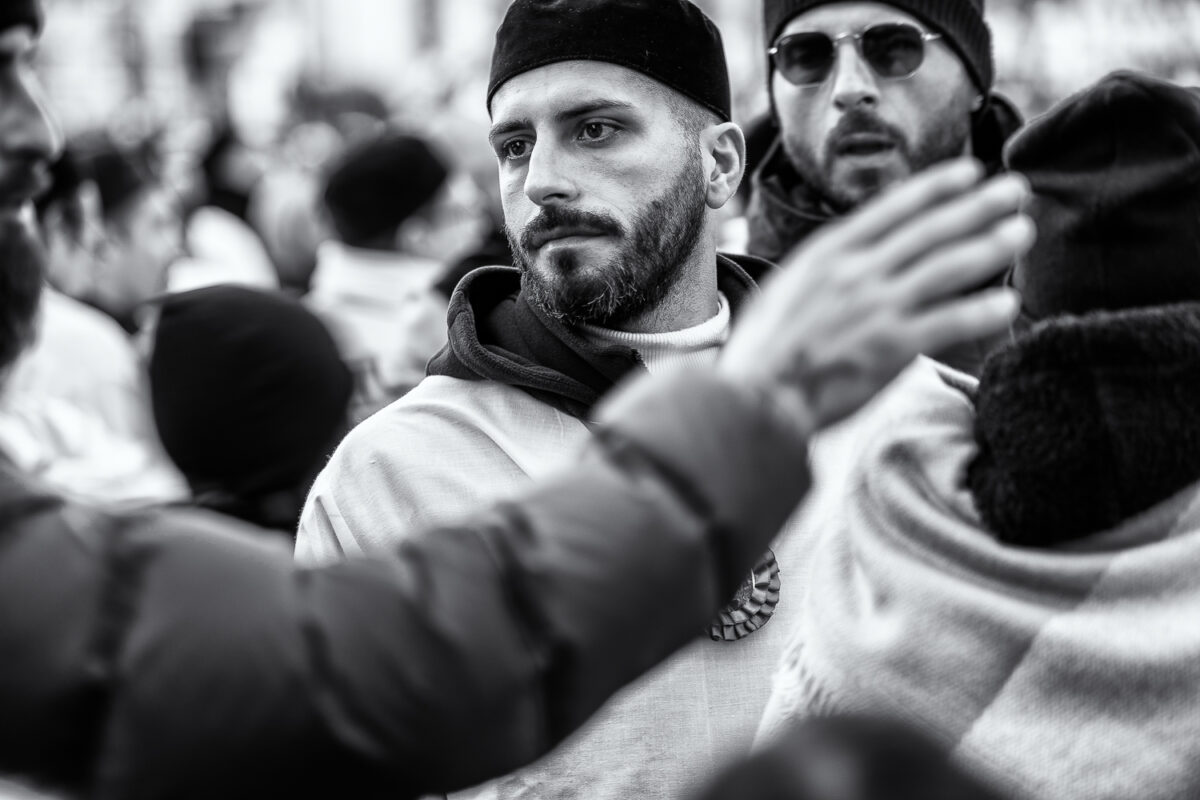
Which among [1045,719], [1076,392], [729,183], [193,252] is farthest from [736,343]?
[193,252]

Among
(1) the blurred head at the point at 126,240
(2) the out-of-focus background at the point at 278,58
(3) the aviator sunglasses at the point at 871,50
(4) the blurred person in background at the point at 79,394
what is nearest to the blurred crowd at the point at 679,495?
(4) the blurred person in background at the point at 79,394

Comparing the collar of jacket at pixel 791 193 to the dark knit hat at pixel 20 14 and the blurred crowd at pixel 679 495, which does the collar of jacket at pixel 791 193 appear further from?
the dark knit hat at pixel 20 14

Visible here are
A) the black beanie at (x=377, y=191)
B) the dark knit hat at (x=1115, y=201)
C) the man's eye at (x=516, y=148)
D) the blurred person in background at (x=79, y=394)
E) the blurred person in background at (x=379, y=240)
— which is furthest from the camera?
the black beanie at (x=377, y=191)

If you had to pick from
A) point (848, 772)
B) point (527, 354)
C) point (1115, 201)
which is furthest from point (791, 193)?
point (848, 772)

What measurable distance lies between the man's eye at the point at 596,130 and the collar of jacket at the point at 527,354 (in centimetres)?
30

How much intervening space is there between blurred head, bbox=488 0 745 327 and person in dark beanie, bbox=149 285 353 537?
0.74 m

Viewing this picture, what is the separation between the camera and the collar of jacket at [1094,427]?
157cm

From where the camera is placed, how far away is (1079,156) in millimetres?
1912

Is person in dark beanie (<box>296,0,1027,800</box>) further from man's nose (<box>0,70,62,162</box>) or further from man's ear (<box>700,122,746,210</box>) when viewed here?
man's nose (<box>0,70,62,162</box>)

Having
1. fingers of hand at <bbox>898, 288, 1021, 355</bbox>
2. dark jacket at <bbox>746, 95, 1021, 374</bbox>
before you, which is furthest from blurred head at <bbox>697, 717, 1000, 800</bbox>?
dark jacket at <bbox>746, 95, 1021, 374</bbox>

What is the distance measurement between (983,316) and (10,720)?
2.83ft

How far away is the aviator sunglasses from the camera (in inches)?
148

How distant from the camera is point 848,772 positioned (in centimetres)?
92

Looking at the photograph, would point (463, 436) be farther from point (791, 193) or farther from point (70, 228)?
point (70, 228)
